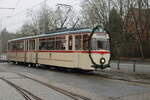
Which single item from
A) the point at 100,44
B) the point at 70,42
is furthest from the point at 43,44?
the point at 100,44

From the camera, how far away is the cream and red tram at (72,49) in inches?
576

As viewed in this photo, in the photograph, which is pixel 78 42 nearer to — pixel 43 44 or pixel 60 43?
pixel 60 43

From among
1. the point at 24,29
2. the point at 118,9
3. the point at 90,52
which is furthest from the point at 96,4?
the point at 24,29

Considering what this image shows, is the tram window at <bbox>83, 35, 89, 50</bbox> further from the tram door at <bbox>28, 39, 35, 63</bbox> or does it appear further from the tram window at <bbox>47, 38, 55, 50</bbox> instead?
the tram door at <bbox>28, 39, 35, 63</bbox>

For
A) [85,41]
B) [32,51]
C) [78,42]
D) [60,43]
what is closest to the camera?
[85,41]

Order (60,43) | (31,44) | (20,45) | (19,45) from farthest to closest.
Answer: (19,45)
(20,45)
(31,44)
(60,43)

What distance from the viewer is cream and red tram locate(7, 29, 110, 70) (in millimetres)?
14625

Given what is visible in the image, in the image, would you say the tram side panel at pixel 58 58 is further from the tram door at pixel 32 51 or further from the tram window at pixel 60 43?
the tram door at pixel 32 51

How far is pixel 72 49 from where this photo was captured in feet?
52.0

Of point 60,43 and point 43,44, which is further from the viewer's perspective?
point 43,44

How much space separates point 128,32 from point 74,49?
26956 millimetres

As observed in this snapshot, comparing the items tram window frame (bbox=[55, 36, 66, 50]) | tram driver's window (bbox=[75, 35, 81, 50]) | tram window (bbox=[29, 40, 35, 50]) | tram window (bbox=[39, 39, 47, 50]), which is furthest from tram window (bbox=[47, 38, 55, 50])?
tram window (bbox=[29, 40, 35, 50])

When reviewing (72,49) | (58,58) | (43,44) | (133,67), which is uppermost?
(43,44)

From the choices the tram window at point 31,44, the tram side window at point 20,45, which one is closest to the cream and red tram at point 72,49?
the tram window at point 31,44
